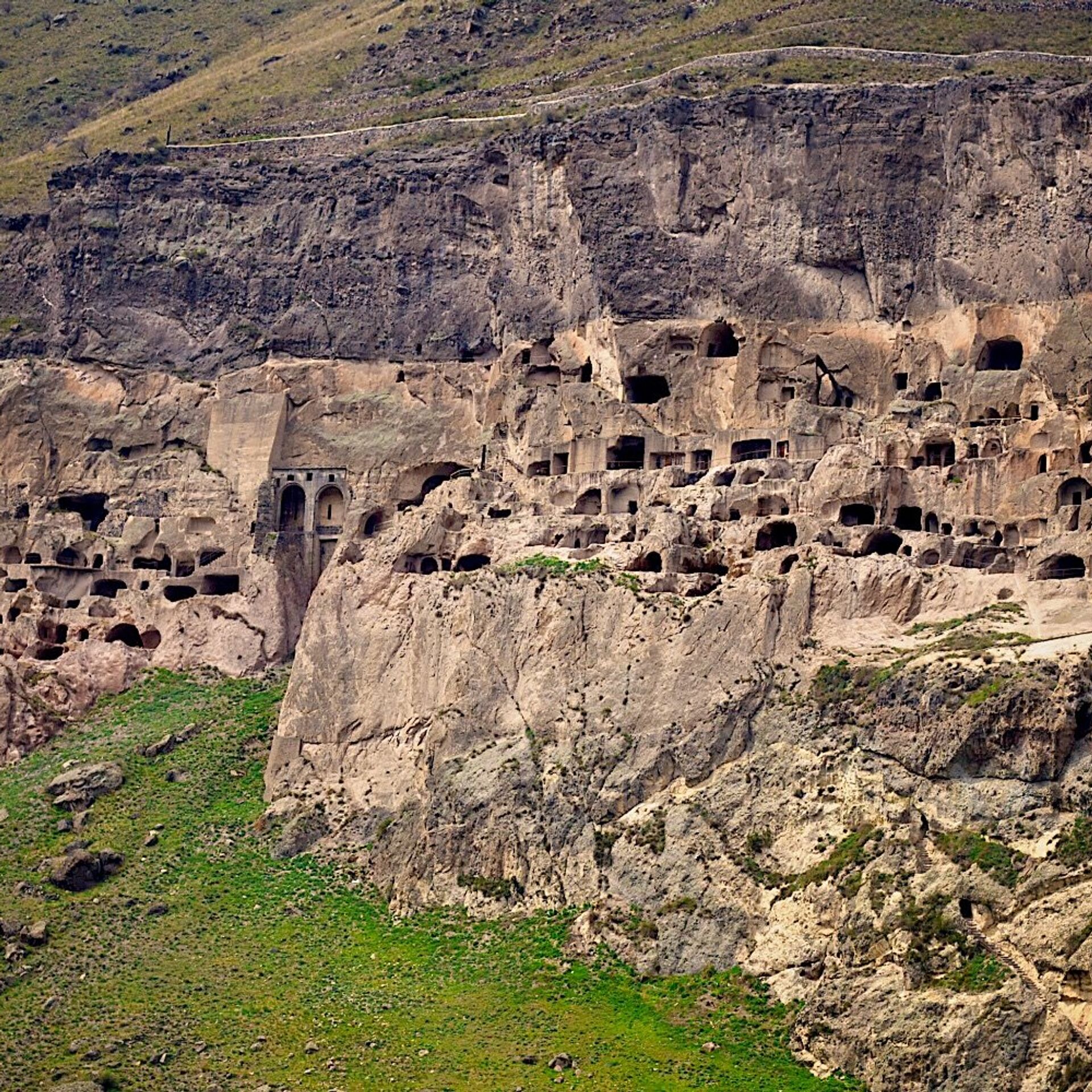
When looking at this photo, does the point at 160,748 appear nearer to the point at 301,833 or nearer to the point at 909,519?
the point at 301,833

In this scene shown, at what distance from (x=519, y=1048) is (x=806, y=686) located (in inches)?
475

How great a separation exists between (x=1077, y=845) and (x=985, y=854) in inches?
84.8

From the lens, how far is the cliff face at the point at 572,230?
75.4m

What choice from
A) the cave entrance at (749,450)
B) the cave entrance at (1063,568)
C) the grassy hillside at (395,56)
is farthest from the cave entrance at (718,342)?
the cave entrance at (1063,568)

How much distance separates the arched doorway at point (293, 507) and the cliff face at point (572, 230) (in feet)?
17.6

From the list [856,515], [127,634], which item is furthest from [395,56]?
[856,515]

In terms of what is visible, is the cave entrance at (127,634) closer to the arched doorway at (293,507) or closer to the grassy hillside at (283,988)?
the arched doorway at (293,507)

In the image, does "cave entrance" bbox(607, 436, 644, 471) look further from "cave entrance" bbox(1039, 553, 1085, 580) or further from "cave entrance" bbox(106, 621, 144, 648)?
"cave entrance" bbox(1039, 553, 1085, 580)

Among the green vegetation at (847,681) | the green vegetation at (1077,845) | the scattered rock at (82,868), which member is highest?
the green vegetation at (847,681)

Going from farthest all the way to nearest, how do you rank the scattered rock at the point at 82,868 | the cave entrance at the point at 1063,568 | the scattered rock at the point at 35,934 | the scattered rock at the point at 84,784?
the scattered rock at the point at 84,784
the scattered rock at the point at 82,868
the cave entrance at the point at 1063,568
the scattered rock at the point at 35,934

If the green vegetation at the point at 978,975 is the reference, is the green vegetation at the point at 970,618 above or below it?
above

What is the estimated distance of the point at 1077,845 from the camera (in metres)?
52.9

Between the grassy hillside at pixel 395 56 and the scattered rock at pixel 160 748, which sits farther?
the grassy hillside at pixel 395 56

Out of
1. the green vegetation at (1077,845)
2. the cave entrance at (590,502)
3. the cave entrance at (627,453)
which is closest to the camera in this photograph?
the green vegetation at (1077,845)
